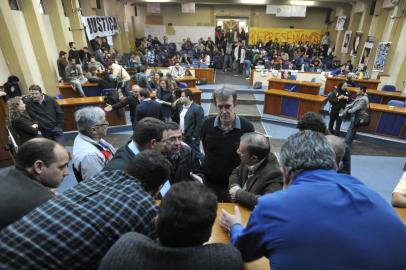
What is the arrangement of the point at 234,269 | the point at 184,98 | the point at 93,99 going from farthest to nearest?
the point at 93,99
the point at 184,98
the point at 234,269

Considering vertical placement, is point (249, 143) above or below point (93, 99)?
above

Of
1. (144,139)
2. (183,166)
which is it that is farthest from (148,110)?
(144,139)

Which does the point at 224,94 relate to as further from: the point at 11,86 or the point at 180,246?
the point at 11,86

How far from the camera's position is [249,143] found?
1.83 metres

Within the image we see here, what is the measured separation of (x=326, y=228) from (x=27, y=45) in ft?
32.8

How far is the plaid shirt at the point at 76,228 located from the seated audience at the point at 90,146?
96 centimetres

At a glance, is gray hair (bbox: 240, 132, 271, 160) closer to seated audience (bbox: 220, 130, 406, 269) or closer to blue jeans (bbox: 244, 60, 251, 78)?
seated audience (bbox: 220, 130, 406, 269)

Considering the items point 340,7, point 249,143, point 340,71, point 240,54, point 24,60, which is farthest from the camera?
point 340,7

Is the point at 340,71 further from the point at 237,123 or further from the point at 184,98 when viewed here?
the point at 237,123

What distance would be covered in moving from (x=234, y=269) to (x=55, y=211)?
807 mm

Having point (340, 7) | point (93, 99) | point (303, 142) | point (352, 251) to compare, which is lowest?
point (93, 99)

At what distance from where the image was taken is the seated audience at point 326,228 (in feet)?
2.88

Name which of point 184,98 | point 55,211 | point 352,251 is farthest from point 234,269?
point 184,98

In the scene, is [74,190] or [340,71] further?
[340,71]
